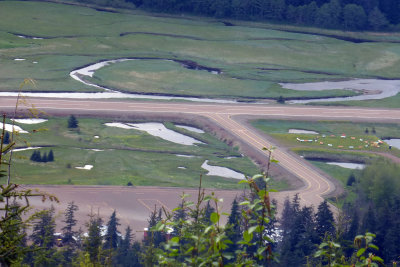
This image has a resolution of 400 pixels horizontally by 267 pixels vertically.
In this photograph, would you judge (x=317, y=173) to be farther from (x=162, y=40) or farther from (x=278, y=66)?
(x=162, y=40)

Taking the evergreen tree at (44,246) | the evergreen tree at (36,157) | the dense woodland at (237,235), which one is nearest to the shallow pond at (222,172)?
the dense woodland at (237,235)

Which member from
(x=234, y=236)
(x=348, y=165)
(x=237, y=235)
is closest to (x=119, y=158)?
(x=348, y=165)

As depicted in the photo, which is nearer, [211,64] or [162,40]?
[211,64]

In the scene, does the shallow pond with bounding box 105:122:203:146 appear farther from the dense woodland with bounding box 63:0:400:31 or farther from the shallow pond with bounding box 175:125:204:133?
the dense woodland with bounding box 63:0:400:31

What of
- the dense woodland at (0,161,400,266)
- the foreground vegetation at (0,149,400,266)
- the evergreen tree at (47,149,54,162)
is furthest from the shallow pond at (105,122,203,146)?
the foreground vegetation at (0,149,400,266)

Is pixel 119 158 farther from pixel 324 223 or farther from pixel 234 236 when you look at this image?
pixel 234 236

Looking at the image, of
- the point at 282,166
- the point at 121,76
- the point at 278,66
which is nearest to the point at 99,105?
the point at 121,76
